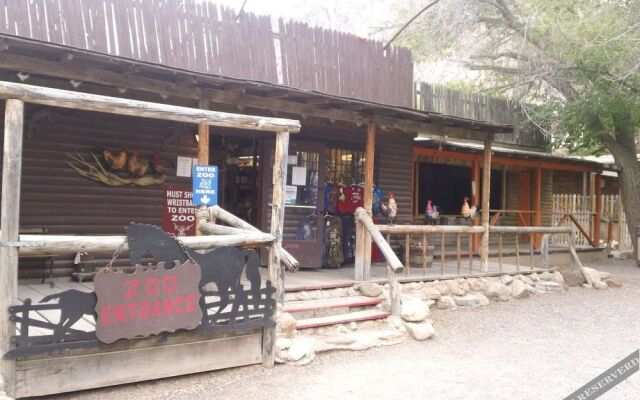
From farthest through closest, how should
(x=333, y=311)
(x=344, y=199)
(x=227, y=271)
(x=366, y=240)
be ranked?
(x=344, y=199) → (x=366, y=240) → (x=333, y=311) → (x=227, y=271)

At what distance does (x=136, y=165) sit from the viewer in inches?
316

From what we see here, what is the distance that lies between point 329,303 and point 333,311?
0.11 meters

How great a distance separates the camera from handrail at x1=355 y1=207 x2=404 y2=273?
743cm

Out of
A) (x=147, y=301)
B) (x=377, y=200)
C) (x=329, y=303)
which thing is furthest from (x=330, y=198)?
(x=147, y=301)

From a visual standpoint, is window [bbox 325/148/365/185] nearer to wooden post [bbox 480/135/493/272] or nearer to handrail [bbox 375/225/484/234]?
handrail [bbox 375/225/484/234]

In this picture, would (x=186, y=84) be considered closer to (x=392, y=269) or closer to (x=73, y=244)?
(x=73, y=244)

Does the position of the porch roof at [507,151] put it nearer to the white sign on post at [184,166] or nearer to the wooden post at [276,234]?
the white sign on post at [184,166]

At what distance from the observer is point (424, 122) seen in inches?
366

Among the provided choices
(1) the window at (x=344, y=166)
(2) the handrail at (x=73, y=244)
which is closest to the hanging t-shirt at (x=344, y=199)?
(1) the window at (x=344, y=166)

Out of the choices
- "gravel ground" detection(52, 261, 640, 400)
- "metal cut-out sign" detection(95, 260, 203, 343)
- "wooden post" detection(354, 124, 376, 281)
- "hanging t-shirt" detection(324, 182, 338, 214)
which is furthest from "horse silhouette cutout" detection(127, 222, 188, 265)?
"hanging t-shirt" detection(324, 182, 338, 214)

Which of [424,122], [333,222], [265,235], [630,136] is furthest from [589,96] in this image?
[265,235]

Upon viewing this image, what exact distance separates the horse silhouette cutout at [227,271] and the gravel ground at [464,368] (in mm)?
720

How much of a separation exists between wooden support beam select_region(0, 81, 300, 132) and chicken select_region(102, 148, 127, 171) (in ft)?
9.58

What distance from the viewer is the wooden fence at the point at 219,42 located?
23.0ft
